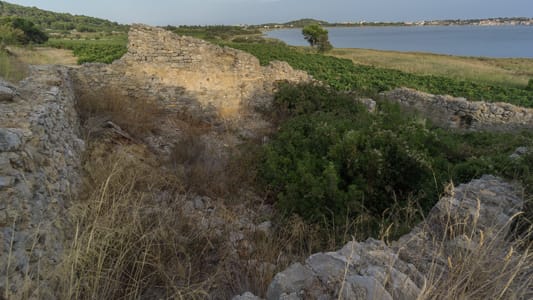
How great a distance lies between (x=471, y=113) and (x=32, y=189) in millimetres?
14061

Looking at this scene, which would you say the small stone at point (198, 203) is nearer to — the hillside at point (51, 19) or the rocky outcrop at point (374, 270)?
the rocky outcrop at point (374, 270)

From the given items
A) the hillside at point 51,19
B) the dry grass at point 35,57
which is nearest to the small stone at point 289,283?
the dry grass at point 35,57

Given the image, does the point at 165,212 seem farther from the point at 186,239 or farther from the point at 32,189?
the point at 32,189

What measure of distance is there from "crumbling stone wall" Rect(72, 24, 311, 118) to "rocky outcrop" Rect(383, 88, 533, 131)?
7479 mm

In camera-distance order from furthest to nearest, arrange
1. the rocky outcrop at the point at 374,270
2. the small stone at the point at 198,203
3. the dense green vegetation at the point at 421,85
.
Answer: the dense green vegetation at the point at 421,85 < the small stone at the point at 198,203 < the rocky outcrop at the point at 374,270

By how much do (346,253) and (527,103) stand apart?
20.0m

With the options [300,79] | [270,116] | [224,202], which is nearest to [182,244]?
[224,202]

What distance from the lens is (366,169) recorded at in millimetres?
5195

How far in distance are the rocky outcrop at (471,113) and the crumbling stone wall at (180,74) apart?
7.48 m

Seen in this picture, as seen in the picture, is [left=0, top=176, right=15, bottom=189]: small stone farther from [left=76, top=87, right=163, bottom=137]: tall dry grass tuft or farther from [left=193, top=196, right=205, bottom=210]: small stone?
[left=76, top=87, right=163, bottom=137]: tall dry grass tuft

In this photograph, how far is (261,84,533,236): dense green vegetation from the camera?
4613 millimetres

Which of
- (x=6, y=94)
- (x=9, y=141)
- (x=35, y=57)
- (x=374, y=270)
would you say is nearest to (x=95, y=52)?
(x=35, y=57)

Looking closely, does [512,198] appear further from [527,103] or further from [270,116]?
[527,103]

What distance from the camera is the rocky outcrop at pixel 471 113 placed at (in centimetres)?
1190
